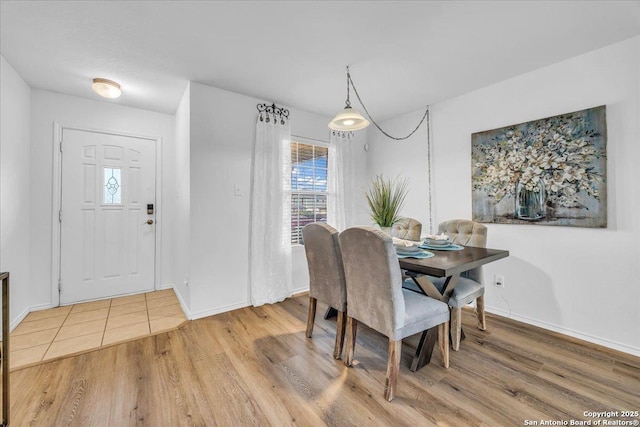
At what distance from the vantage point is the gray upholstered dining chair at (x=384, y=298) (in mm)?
1487

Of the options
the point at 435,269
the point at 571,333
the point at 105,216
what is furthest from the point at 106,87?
the point at 571,333

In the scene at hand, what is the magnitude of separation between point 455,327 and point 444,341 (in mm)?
302

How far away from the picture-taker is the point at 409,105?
3303 mm

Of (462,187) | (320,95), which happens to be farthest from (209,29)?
(462,187)

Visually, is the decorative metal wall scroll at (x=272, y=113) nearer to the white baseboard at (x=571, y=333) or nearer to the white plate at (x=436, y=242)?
the white plate at (x=436, y=242)

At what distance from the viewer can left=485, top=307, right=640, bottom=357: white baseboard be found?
199 cm

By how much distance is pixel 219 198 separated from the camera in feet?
9.12

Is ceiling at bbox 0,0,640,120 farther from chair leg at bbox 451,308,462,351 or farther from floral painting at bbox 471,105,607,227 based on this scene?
chair leg at bbox 451,308,462,351

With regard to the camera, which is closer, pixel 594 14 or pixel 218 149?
pixel 594 14

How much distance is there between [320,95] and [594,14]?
7.31ft

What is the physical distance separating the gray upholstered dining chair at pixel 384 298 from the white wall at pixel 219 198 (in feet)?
5.23

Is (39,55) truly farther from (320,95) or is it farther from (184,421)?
(184,421)

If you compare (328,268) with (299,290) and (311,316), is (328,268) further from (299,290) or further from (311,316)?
(299,290)

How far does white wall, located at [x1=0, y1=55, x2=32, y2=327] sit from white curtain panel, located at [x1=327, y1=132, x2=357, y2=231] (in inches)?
126
